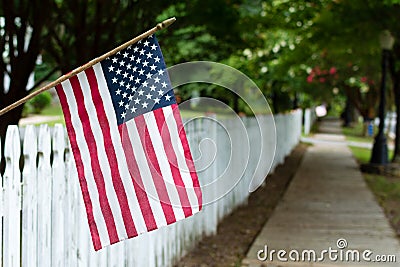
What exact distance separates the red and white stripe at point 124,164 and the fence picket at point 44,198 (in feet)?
1.17

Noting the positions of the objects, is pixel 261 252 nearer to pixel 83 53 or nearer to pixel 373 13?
pixel 83 53

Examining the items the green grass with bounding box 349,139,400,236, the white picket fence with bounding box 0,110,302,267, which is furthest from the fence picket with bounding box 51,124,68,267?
the green grass with bounding box 349,139,400,236

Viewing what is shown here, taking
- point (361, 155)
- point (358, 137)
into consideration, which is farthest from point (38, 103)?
point (358, 137)

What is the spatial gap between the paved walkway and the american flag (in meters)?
3.07

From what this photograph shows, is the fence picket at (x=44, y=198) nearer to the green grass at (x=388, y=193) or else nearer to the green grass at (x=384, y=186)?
the green grass at (x=388, y=193)

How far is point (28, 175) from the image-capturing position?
353cm

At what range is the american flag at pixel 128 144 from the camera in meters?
3.39

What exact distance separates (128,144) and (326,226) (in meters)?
5.22

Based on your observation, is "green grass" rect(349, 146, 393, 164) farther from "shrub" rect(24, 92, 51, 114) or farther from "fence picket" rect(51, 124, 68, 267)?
"fence picket" rect(51, 124, 68, 267)

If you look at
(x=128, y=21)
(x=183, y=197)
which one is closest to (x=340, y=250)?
(x=183, y=197)

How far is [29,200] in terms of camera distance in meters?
3.54

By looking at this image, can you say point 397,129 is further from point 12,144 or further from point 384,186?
point 12,144

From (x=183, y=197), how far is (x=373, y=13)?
8.98 metres

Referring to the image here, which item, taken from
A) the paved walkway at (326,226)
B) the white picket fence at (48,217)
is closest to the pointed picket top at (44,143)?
the white picket fence at (48,217)
